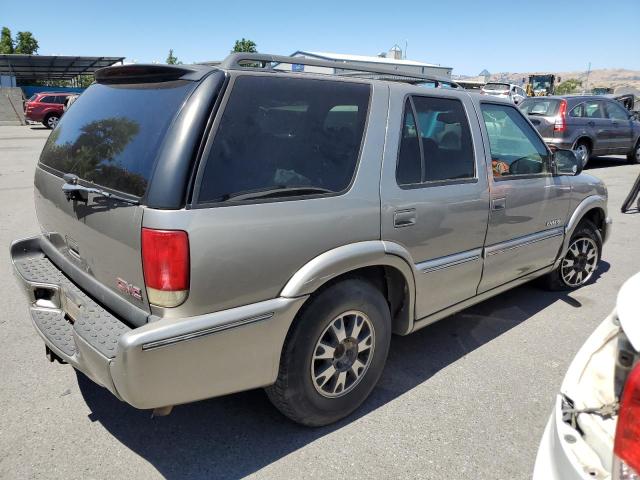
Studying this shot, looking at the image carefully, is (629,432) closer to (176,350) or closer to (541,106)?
(176,350)

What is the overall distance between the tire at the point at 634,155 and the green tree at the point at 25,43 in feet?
162

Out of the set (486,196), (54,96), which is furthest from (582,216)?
(54,96)

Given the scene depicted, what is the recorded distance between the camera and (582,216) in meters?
4.39

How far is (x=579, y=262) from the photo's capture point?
4.70 meters

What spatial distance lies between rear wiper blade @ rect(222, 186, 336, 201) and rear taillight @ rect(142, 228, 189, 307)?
0.28 m

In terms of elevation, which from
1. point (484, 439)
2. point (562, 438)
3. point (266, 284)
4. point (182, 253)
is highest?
point (182, 253)

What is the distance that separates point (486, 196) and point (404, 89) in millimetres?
943

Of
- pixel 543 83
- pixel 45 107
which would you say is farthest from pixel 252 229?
pixel 543 83

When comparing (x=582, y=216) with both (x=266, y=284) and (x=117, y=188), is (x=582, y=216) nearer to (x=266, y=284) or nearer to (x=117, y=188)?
(x=266, y=284)

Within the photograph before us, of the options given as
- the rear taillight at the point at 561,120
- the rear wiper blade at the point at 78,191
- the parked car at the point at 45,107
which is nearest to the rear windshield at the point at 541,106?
the rear taillight at the point at 561,120

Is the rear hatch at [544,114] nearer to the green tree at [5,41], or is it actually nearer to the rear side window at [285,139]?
the rear side window at [285,139]

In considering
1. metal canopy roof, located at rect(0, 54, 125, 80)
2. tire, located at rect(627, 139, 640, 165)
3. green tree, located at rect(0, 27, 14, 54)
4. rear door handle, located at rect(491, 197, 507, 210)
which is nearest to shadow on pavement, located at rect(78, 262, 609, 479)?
rear door handle, located at rect(491, 197, 507, 210)

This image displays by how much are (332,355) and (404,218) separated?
2.82ft

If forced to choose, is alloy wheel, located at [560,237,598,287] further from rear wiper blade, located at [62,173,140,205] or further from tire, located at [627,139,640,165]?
tire, located at [627,139,640,165]
